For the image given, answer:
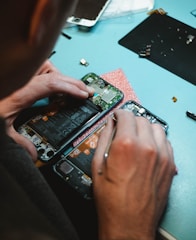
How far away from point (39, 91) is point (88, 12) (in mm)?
325

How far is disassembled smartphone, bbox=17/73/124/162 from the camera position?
0.68 m

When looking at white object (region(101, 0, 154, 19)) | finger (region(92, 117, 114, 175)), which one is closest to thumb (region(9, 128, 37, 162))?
finger (region(92, 117, 114, 175))

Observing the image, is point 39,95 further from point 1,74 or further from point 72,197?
point 1,74

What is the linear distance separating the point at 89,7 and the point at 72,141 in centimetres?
43

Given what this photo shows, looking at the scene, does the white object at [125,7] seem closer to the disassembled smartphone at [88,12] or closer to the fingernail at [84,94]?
the disassembled smartphone at [88,12]

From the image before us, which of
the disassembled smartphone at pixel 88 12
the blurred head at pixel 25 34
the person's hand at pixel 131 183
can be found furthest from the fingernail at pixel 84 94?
the blurred head at pixel 25 34

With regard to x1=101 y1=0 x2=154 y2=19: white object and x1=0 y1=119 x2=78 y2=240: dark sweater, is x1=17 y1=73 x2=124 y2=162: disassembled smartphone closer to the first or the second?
x1=0 y1=119 x2=78 y2=240: dark sweater

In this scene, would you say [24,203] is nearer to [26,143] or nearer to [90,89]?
[26,143]

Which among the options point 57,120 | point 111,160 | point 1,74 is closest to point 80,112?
point 57,120

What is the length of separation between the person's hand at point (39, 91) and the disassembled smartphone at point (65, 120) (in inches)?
0.8

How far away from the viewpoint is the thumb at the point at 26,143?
65 centimetres

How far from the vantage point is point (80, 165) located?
0.66 metres

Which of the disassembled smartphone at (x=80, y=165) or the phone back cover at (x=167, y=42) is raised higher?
the phone back cover at (x=167, y=42)

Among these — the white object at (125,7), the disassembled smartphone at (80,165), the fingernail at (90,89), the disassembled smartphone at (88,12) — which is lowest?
the disassembled smartphone at (80,165)
